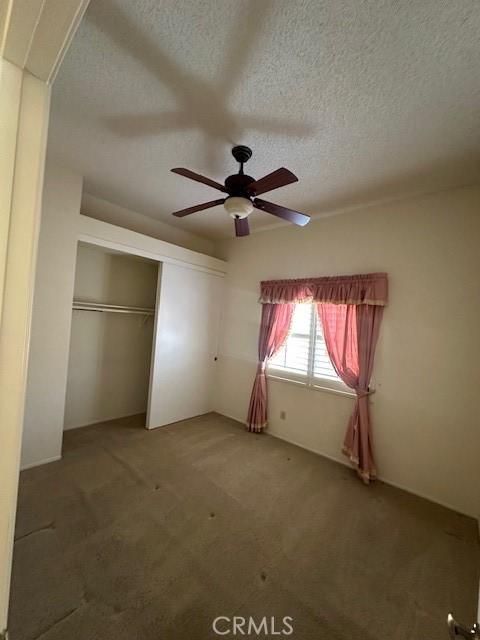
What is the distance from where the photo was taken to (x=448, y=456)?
2.28 metres

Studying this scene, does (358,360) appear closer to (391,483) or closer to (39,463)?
(391,483)

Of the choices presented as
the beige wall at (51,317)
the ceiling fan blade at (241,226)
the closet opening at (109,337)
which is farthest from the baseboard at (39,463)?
the ceiling fan blade at (241,226)

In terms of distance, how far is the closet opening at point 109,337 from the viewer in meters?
3.19

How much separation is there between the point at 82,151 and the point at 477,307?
3644mm

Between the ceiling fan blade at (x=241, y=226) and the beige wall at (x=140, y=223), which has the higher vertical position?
the beige wall at (x=140, y=223)

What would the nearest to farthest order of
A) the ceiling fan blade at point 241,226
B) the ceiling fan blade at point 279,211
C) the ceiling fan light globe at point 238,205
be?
the ceiling fan light globe at point 238,205, the ceiling fan blade at point 279,211, the ceiling fan blade at point 241,226

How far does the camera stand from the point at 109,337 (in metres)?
3.50

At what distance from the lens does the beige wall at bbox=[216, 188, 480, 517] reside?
2.24 meters

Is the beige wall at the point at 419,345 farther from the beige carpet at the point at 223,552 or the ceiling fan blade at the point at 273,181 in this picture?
the ceiling fan blade at the point at 273,181

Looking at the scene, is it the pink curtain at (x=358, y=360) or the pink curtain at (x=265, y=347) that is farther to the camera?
the pink curtain at (x=265, y=347)

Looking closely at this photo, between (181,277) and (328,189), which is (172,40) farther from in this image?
(181,277)

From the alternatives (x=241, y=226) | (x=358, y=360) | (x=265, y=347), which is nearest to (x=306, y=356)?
(x=265, y=347)

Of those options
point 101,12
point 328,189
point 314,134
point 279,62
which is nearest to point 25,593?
point 101,12

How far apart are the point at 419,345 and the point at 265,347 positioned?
5.58ft
